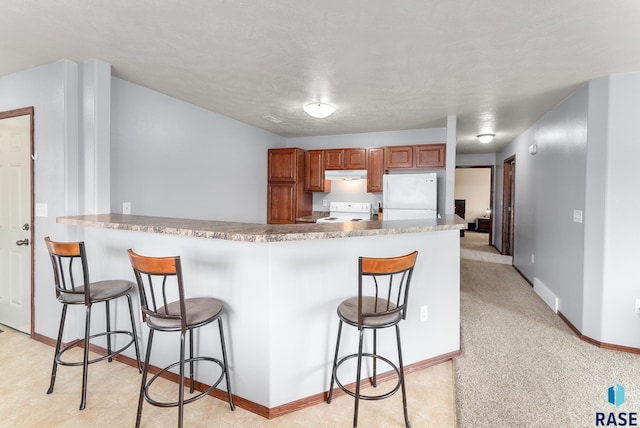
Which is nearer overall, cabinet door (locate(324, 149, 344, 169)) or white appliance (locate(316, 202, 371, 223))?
cabinet door (locate(324, 149, 344, 169))

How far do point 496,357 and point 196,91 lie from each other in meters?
3.66

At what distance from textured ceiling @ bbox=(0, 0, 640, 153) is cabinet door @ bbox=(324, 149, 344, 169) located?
1.65 meters

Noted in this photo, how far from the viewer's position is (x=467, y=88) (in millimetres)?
3020

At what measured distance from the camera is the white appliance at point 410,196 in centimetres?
442

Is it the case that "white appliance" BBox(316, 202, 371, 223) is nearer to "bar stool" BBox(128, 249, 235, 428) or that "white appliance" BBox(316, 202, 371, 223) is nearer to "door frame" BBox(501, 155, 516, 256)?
"door frame" BBox(501, 155, 516, 256)

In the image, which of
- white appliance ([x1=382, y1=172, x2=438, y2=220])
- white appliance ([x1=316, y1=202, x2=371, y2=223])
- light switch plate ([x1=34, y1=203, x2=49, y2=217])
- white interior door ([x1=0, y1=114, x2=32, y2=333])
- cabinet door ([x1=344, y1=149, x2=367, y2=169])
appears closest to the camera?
light switch plate ([x1=34, y1=203, x2=49, y2=217])

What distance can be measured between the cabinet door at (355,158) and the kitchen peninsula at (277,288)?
9.21 feet

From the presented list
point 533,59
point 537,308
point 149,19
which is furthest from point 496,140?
point 149,19

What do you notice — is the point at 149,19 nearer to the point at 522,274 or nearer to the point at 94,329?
the point at 94,329

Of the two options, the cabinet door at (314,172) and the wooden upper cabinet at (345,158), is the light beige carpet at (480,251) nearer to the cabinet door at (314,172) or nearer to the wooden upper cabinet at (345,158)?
the wooden upper cabinet at (345,158)

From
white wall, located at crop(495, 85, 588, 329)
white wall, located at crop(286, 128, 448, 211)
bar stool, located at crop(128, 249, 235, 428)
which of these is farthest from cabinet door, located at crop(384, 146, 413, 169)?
bar stool, located at crop(128, 249, 235, 428)

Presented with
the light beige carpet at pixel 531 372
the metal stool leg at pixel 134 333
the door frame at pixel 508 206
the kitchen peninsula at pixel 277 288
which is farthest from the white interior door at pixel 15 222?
the door frame at pixel 508 206

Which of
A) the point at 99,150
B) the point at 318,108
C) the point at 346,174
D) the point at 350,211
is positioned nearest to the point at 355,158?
the point at 346,174

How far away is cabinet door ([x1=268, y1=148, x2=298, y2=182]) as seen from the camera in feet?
16.8
